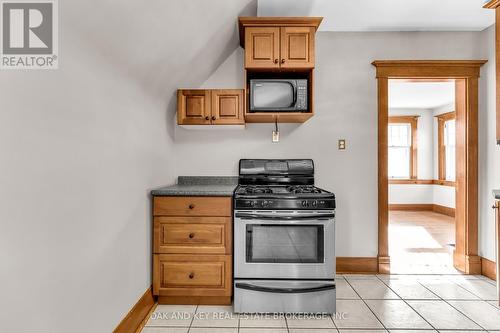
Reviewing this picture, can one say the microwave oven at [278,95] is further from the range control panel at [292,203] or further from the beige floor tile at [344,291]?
the beige floor tile at [344,291]

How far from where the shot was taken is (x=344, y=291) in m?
2.61

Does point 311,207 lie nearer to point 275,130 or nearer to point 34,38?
point 275,130

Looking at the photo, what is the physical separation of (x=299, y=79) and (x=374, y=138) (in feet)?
3.44

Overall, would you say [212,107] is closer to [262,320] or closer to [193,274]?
[193,274]

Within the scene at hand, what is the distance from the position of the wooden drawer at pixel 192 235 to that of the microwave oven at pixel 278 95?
1.06 m

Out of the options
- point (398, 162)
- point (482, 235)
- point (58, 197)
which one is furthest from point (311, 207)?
point (398, 162)

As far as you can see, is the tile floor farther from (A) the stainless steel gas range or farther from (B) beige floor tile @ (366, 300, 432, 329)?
(A) the stainless steel gas range

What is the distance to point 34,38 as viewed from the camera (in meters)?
1.13

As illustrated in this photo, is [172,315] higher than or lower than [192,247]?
lower

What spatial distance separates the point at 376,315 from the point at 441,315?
1.59 ft

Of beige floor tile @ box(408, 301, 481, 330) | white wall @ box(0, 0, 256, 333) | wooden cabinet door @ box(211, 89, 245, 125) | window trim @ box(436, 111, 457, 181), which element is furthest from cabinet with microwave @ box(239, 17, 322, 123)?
window trim @ box(436, 111, 457, 181)

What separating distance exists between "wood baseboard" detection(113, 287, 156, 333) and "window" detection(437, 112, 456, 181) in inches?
259

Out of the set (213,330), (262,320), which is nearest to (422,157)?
(262,320)

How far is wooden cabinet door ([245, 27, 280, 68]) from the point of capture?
2.54 m
